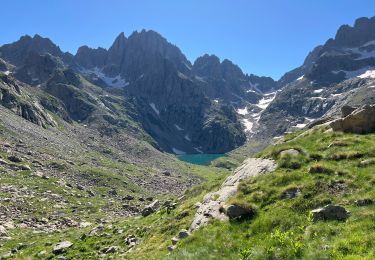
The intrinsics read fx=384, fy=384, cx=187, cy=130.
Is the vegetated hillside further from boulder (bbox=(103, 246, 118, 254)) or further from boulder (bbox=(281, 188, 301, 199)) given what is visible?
boulder (bbox=(281, 188, 301, 199))

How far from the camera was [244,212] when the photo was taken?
21125 millimetres

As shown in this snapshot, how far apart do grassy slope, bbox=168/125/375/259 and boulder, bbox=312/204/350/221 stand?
1.21ft

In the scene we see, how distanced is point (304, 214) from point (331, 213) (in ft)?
5.11

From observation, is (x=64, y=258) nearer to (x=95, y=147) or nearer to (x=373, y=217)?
(x=373, y=217)

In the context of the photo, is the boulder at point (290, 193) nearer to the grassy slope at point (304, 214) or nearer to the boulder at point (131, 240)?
the grassy slope at point (304, 214)

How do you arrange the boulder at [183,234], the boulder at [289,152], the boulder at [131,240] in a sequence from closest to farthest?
1. the boulder at [183,234]
2. the boulder at [289,152]
3. the boulder at [131,240]

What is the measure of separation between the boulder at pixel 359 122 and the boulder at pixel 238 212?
39.6ft

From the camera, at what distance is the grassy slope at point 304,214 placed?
1588cm

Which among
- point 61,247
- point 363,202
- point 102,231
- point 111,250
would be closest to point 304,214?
point 363,202

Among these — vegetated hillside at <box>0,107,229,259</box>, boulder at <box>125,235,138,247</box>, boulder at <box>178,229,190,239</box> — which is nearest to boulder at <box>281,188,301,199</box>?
boulder at <box>178,229,190,239</box>

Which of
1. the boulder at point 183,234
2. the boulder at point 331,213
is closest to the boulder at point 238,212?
the boulder at point 183,234

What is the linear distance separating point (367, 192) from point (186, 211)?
12.1m

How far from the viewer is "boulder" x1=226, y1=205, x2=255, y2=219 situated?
68.9 feet

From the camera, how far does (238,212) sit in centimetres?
2122
